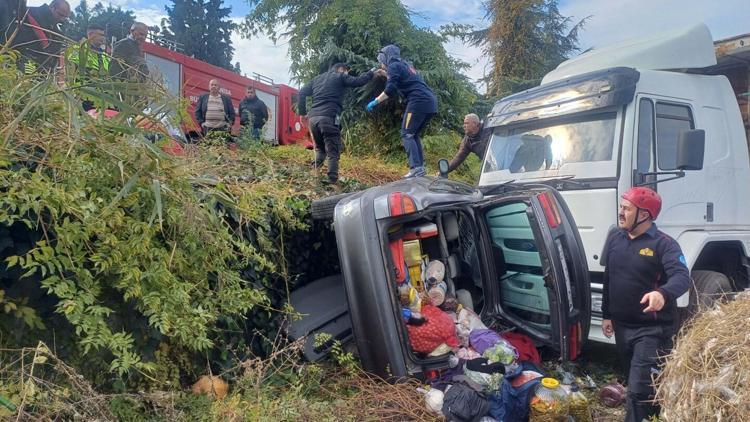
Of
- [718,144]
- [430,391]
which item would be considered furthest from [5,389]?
[718,144]

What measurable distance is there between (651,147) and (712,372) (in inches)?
116

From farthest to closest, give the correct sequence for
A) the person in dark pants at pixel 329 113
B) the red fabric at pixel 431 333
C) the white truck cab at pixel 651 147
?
the person in dark pants at pixel 329 113 → the white truck cab at pixel 651 147 → the red fabric at pixel 431 333

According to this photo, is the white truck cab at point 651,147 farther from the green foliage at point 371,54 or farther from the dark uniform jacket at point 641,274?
the green foliage at point 371,54

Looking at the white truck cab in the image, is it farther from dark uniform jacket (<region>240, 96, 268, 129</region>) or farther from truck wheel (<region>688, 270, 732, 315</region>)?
dark uniform jacket (<region>240, 96, 268, 129</region>)

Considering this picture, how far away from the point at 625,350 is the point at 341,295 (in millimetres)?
2078

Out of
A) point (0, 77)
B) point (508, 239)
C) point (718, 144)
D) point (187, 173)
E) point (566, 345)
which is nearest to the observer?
point (0, 77)

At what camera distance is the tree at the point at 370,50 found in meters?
9.35

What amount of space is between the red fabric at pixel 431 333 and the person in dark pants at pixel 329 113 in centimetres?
244

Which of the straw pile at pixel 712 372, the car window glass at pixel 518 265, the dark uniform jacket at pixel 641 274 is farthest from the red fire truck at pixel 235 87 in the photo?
the straw pile at pixel 712 372

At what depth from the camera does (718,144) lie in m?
5.08

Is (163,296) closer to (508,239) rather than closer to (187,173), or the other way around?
(187,173)

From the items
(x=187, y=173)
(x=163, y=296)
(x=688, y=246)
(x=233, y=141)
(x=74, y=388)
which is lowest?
(x=688, y=246)

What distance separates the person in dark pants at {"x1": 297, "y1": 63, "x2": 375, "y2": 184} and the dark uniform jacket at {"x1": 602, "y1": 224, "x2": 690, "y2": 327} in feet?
10.1

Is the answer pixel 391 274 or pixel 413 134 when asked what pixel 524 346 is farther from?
pixel 413 134
